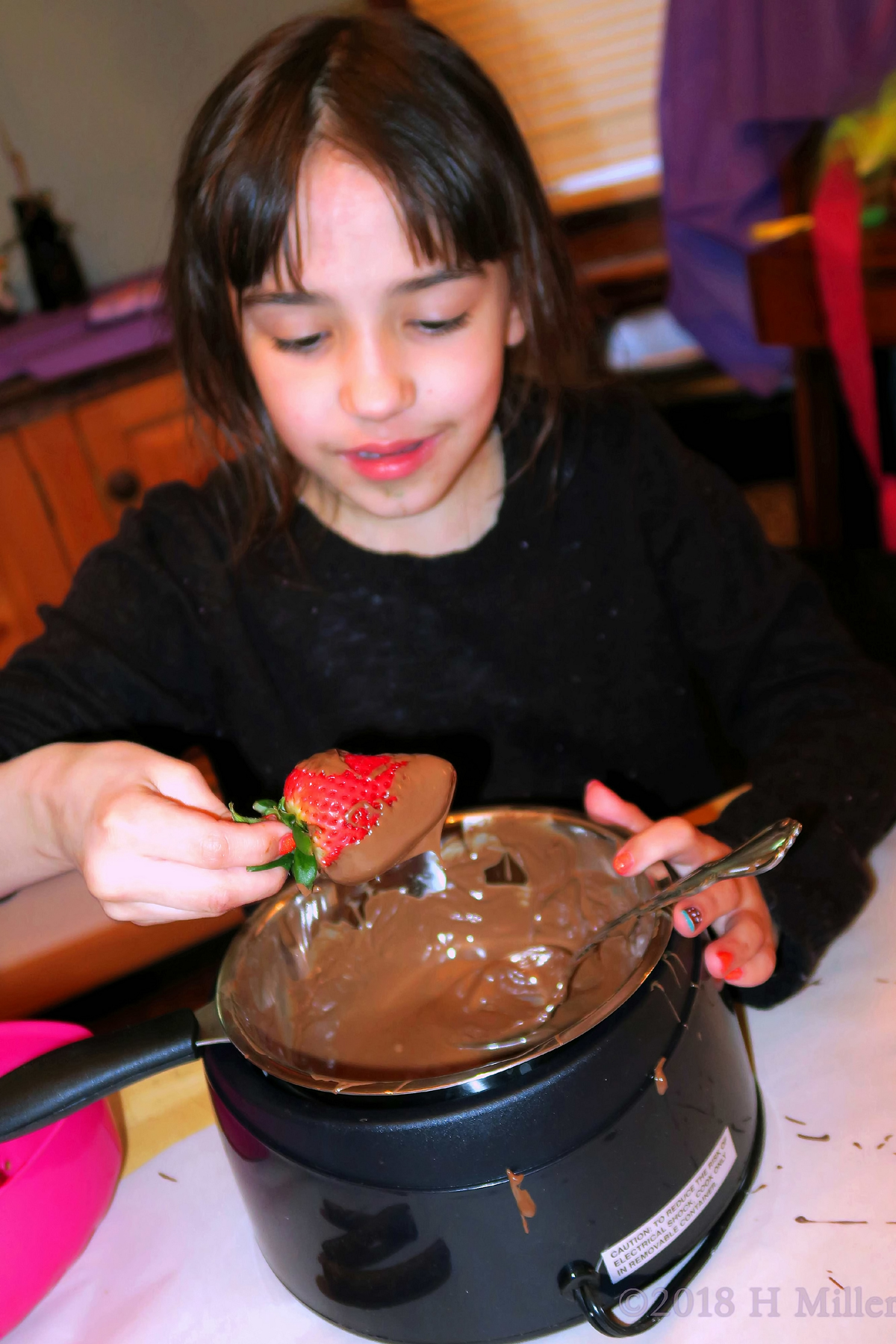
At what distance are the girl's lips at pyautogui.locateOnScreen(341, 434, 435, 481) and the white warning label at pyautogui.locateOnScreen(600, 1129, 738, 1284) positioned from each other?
58 cm

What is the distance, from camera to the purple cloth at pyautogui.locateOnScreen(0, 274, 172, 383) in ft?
7.11

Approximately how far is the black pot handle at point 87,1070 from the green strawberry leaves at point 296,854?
9cm

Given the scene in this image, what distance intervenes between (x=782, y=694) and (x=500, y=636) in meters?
0.27

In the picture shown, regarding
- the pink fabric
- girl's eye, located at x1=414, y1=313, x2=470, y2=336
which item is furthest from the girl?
the pink fabric

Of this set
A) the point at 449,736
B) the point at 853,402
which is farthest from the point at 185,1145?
the point at 853,402

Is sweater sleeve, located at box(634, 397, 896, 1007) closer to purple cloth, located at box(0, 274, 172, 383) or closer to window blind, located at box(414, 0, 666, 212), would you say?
purple cloth, located at box(0, 274, 172, 383)

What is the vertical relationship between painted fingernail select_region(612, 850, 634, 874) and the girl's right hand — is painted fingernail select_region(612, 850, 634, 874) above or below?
below

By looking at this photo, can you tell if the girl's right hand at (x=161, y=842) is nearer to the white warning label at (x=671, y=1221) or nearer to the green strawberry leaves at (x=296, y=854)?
the green strawberry leaves at (x=296, y=854)

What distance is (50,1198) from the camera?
2.06 ft

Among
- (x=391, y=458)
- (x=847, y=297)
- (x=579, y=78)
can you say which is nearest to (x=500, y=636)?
(x=391, y=458)

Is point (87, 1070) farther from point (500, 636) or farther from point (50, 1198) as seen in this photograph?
point (500, 636)

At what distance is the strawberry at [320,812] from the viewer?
60 cm

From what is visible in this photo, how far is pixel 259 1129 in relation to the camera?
55 cm

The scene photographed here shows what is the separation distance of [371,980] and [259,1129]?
0.18 m
